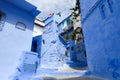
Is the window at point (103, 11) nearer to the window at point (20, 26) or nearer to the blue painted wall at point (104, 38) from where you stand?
the blue painted wall at point (104, 38)

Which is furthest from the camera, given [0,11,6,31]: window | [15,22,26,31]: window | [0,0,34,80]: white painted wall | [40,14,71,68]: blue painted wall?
[40,14,71,68]: blue painted wall

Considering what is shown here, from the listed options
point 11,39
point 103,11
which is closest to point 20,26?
point 11,39

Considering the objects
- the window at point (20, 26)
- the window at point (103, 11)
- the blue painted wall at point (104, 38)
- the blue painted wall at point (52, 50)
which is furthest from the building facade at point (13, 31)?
the blue painted wall at point (52, 50)

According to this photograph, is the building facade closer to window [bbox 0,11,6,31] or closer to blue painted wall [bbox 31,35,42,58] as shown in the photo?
window [bbox 0,11,6,31]

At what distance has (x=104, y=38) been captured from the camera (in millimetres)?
7543

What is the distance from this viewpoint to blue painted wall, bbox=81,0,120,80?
6.36 meters

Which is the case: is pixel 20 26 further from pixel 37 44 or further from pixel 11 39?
pixel 37 44

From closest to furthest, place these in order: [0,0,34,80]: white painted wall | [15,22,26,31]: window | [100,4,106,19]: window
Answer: [0,0,34,80]: white painted wall → [100,4,106,19]: window → [15,22,26,31]: window

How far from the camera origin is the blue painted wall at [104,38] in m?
6.36

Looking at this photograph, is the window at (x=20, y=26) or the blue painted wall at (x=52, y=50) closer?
the window at (x=20, y=26)

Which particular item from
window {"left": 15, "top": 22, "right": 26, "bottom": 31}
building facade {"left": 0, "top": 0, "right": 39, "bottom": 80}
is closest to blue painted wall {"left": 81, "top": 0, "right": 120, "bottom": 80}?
building facade {"left": 0, "top": 0, "right": 39, "bottom": 80}

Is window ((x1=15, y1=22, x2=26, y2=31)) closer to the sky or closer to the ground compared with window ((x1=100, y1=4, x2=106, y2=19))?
closer to the ground

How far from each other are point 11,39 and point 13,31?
55 centimetres

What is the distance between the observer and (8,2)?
783 centimetres
